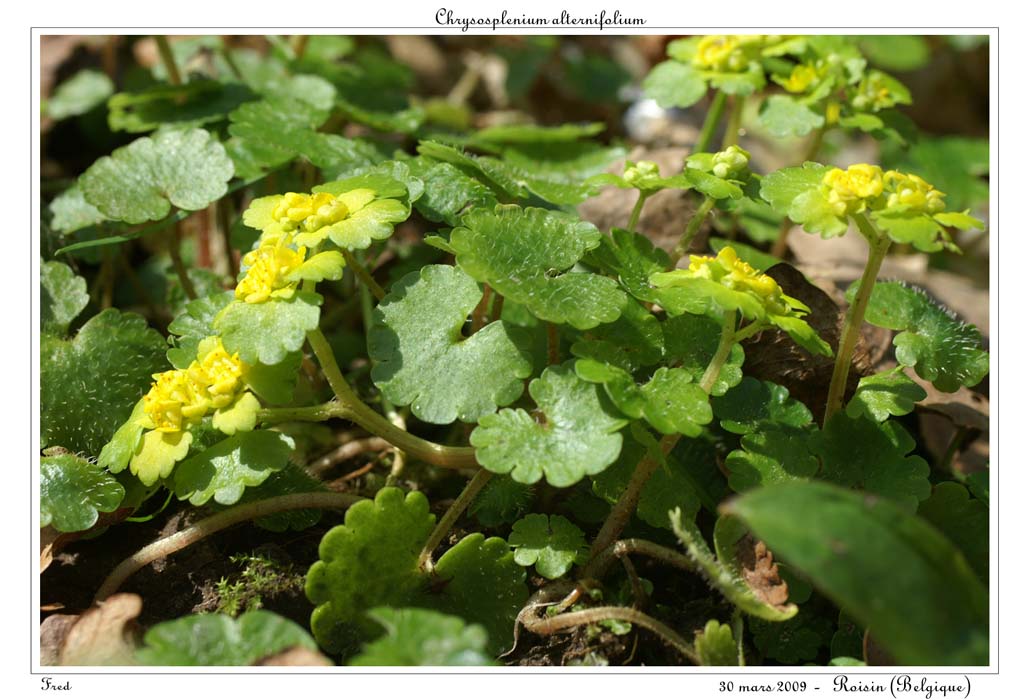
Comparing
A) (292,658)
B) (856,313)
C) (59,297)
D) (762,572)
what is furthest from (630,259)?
(59,297)

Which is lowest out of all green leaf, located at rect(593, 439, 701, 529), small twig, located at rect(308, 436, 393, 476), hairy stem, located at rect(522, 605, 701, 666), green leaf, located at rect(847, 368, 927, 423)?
hairy stem, located at rect(522, 605, 701, 666)

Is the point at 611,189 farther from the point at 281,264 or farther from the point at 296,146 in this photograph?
the point at 281,264

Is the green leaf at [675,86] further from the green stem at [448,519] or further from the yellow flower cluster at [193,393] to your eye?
the yellow flower cluster at [193,393]

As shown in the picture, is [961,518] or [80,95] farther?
[80,95]

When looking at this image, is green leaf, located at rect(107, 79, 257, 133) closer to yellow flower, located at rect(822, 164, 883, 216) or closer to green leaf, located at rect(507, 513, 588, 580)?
green leaf, located at rect(507, 513, 588, 580)

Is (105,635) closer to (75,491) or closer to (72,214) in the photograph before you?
(75,491)

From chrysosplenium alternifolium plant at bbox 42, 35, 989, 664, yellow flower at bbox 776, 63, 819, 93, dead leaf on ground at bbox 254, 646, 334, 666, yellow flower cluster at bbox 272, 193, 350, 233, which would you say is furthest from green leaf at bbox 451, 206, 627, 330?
yellow flower at bbox 776, 63, 819, 93

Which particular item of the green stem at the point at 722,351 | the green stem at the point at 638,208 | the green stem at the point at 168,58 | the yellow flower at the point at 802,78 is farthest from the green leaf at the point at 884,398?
the green stem at the point at 168,58
